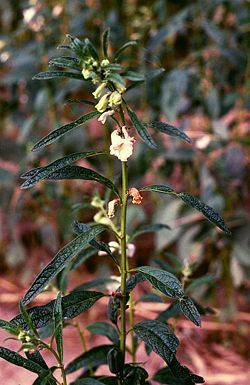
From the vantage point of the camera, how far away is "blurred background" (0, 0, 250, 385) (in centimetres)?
130

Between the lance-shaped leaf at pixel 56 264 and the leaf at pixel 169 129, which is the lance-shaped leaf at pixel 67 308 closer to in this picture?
the lance-shaped leaf at pixel 56 264

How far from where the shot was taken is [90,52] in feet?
1.72

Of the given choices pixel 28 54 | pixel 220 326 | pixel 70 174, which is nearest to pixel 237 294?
pixel 220 326

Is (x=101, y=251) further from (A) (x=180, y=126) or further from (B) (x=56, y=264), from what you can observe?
(A) (x=180, y=126)

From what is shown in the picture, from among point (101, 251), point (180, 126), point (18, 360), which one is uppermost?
point (180, 126)

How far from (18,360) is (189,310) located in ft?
0.50

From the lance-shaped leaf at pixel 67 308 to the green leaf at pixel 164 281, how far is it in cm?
6

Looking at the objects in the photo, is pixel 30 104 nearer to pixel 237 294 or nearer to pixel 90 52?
pixel 237 294

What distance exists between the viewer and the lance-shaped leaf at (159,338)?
545 millimetres

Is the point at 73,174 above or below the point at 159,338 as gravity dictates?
above

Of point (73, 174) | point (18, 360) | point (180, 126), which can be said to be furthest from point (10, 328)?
point (180, 126)

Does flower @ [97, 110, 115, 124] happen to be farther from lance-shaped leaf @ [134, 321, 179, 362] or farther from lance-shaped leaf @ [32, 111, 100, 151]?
lance-shaped leaf @ [134, 321, 179, 362]

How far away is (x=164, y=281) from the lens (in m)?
0.55

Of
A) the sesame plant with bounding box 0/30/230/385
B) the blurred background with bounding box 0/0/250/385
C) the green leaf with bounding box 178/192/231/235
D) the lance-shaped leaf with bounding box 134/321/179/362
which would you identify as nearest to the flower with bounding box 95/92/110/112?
the sesame plant with bounding box 0/30/230/385
